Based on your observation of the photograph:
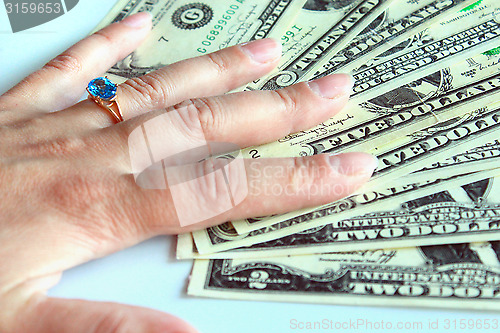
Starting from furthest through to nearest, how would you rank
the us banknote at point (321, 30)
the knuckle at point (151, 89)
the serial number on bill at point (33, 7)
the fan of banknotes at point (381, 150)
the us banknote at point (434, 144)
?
1. the serial number on bill at point (33, 7)
2. the us banknote at point (321, 30)
3. the knuckle at point (151, 89)
4. the us banknote at point (434, 144)
5. the fan of banknotes at point (381, 150)

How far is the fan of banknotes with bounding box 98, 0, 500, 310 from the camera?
677 millimetres

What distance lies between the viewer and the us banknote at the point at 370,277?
649mm

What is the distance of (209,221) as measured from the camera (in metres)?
0.72

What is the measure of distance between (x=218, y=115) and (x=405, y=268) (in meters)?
0.40

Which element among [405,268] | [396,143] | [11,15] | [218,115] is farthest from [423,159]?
[11,15]

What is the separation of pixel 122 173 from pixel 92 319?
0.24 m

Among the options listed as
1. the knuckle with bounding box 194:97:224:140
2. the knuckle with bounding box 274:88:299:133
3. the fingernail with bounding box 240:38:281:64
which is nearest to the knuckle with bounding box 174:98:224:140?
the knuckle with bounding box 194:97:224:140

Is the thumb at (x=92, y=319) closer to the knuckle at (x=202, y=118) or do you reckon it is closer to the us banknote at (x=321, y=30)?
the knuckle at (x=202, y=118)

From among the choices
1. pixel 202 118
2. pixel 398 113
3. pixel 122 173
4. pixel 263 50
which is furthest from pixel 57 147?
pixel 398 113

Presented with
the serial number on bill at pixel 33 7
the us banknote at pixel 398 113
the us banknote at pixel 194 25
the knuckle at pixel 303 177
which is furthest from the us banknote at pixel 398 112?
the serial number on bill at pixel 33 7

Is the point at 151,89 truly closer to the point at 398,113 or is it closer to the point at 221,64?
the point at 221,64

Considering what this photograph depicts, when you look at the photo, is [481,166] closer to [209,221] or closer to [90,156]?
[209,221]

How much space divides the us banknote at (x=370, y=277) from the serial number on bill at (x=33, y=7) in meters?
0.92

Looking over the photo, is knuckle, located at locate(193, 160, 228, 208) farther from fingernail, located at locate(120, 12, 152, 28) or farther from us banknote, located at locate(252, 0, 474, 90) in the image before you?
fingernail, located at locate(120, 12, 152, 28)
